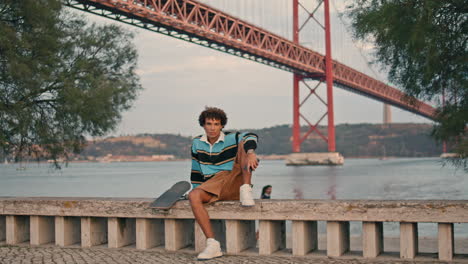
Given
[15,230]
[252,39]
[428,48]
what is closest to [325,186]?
[252,39]

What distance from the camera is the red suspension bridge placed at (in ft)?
102

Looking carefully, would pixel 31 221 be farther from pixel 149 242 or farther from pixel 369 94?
pixel 369 94

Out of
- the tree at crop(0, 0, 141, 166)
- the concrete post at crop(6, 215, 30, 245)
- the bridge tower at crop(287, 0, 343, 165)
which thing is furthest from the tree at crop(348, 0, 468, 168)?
the bridge tower at crop(287, 0, 343, 165)

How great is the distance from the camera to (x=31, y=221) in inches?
213

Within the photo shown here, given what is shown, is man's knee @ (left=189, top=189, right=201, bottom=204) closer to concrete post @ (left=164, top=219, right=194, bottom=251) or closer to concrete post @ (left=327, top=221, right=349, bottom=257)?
concrete post @ (left=164, top=219, right=194, bottom=251)

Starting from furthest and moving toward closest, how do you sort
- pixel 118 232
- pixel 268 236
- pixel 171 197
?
pixel 118 232 → pixel 171 197 → pixel 268 236

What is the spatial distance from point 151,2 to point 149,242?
94.3ft

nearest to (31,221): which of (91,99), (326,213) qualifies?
(326,213)

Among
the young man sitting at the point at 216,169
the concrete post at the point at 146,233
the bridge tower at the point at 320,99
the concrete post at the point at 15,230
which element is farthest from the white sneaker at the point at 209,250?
the bridge tower at the point at 320,99

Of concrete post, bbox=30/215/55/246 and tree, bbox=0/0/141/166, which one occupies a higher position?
tree, bbox=0/0/141/166

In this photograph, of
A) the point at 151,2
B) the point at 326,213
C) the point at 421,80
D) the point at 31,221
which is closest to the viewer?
the point at 326,213

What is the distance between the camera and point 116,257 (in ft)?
15.5

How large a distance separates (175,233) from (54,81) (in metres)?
6.98

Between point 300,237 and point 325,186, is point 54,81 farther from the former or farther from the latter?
point 325,186
